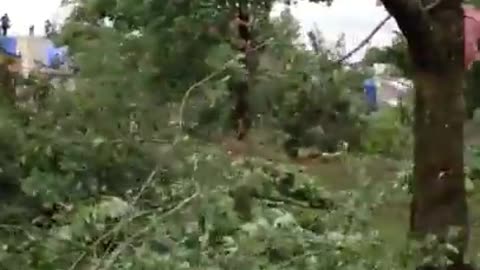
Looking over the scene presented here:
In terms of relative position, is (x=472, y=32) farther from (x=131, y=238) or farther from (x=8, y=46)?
(x=8, y=46)

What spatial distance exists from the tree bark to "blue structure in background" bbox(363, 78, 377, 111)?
1.24 m

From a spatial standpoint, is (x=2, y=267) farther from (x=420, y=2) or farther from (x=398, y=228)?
(x=420, y=2)

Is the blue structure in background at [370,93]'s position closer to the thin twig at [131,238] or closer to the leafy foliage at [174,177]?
the leafy foliage at [174,177]

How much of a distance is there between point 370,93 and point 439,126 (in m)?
1.69

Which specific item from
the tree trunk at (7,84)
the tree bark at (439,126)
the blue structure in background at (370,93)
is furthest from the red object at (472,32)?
the tree trunk at (7,84)

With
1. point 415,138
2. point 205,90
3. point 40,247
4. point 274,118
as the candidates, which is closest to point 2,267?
point 40,247

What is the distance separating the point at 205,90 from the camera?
2.49m

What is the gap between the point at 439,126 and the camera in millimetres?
2053

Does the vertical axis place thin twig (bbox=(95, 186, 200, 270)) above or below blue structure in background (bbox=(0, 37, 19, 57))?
below

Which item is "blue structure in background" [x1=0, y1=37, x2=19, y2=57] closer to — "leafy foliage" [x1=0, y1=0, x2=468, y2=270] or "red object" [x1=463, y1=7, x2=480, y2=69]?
"leafy foliage" [x1=0, y1=0, x2=468, y2=270]

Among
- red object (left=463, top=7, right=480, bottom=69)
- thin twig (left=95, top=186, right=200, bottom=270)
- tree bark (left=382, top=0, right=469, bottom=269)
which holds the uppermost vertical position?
red object (left=463, top=7, right=480, bottom=69)

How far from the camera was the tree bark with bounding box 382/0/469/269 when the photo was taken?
1997mm

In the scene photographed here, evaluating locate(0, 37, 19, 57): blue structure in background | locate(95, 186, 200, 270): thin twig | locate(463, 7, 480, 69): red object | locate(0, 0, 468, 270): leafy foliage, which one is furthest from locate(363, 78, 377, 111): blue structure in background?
locate(95, 186, 200, 270): thin twig

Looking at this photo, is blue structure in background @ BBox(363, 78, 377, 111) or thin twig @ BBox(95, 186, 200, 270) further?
blue structure in background @ BBox(363, 78, 377, 111)
